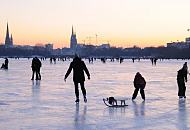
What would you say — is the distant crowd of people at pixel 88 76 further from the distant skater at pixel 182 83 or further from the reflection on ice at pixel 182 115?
the reflection on ice at pixel 182 115

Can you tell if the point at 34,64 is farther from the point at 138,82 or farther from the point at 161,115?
the point at 161,115

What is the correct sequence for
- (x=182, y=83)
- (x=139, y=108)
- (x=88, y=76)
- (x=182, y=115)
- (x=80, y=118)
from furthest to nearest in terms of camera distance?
(x=182, y=83) < (x=88, y=76) < (x=139, y=108) < (x=182, y=115) < (x=80, y=118)

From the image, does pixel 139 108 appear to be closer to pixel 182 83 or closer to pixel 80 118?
pixel 80 118

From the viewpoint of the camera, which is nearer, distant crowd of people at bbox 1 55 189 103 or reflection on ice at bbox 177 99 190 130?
reflection on ice at bbox 177 99 190 130

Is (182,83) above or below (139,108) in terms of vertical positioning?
above

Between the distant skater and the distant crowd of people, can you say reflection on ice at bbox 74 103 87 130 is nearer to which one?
the distant crowd of people

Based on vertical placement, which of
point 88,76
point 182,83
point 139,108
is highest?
point 88,76

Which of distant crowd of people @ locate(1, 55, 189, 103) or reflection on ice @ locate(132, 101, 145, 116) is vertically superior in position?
distant crowd of people @ locate(1, 55, 189, 103)

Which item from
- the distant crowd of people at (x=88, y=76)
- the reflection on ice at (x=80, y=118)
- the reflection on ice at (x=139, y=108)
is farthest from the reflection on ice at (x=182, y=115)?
the reflection on ice at (x=80, y=118)

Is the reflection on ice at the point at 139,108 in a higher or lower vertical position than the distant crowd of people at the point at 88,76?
lower

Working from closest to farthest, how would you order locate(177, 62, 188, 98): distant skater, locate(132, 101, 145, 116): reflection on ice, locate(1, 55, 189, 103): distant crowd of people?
locate(132, 101, 145, 116): reflection on ice < locate(1, 55, 189, 103): distant crowd of people < locate(177, 62, 188, 98): distant skater

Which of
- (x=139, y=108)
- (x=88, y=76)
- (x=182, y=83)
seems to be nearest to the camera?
(x=139, y=108)

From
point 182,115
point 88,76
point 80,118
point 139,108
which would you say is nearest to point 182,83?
point 139,108

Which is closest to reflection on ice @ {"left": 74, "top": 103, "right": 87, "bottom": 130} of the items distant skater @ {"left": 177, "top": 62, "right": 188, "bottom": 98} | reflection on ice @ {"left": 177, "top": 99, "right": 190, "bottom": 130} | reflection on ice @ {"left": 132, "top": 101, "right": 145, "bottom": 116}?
reflection on ice @ {"left": 132, "top": 101, "right": 145, "bottom": 116}
